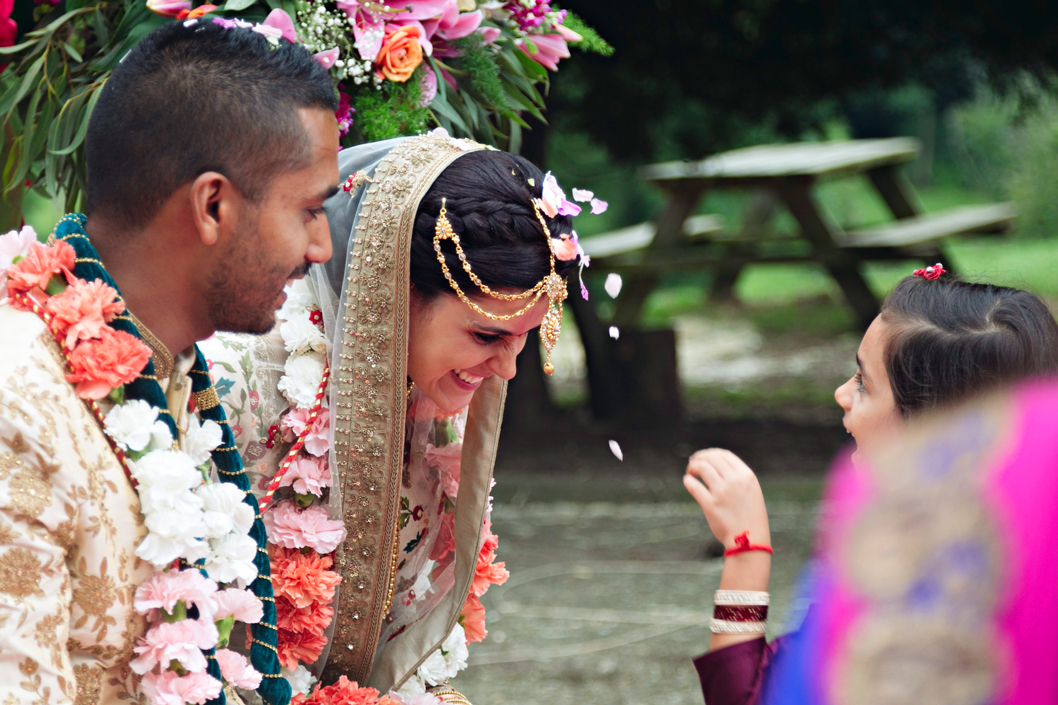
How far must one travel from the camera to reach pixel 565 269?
2035 mm

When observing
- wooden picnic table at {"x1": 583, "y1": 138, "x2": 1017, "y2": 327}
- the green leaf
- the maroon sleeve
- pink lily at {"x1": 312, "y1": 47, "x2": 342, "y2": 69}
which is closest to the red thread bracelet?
the maroon sleeve

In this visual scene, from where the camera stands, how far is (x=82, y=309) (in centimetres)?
135

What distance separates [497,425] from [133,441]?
91 cm

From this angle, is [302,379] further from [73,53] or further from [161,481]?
[73,53]

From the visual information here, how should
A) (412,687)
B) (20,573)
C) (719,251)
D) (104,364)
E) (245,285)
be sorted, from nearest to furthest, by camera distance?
(20,573) → (104,364) → (245,285) → (412,687) → (719,251)

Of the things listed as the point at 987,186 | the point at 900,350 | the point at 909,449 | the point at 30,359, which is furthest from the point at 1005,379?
the point at 987,186

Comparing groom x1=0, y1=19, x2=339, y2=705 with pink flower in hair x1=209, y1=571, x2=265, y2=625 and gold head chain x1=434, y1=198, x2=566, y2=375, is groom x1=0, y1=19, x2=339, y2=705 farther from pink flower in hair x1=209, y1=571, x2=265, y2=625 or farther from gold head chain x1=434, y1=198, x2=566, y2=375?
gold head chain x1=434, y1=198, x2=566, y2=375

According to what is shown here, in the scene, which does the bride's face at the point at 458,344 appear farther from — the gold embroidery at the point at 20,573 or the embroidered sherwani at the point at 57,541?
the gold embroidery at the point at 20,573

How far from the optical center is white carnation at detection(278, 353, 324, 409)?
1.96 m

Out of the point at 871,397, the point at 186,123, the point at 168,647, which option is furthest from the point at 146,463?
the point at 871,397

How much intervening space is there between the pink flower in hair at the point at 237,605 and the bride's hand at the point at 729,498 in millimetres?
715

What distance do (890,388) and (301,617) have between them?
1.11 m

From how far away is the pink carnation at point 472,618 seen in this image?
2254 millimetres

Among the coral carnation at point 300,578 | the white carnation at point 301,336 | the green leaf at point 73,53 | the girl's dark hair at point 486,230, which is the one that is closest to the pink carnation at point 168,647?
the coral carnation at point 300,578
